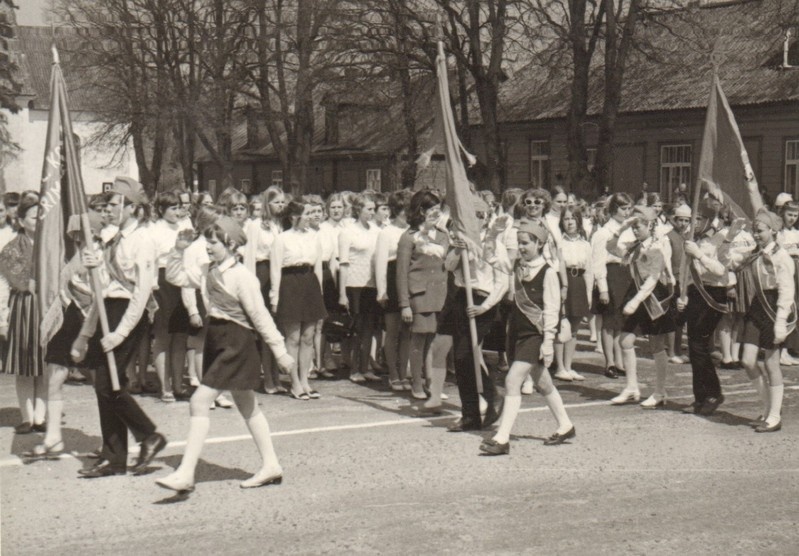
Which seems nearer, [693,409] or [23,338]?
[23,338]

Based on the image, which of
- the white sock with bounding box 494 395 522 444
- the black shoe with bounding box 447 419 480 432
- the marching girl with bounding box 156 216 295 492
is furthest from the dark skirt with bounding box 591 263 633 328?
the marching girl with bounding box 156 216 295 492

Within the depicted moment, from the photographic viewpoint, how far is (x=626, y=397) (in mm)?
11133

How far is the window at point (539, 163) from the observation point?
43.8 meters

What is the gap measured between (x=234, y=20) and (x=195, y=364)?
79.0ft

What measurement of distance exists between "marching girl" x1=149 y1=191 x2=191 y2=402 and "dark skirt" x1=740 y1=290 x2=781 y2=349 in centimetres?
508

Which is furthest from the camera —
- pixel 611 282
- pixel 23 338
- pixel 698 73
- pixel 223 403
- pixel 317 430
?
pixel 698 73

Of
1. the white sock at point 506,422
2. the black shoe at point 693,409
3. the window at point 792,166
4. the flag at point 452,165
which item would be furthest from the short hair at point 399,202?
the window at point 792,166

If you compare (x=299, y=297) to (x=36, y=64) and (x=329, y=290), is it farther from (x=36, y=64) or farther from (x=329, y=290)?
(x=36, y=64)

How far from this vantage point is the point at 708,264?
10594 mm

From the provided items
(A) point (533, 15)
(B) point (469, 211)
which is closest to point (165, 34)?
(A) point (533, 15)

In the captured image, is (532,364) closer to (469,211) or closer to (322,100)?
(469,211)

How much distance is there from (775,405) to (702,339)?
1076mm

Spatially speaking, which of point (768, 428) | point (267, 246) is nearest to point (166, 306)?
point (267, 246)

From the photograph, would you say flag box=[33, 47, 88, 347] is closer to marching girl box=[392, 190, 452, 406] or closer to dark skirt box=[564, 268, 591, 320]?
marching girl box=[392, 190, 452, 406]
